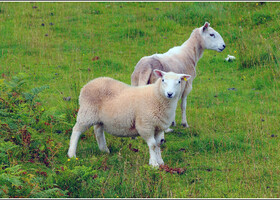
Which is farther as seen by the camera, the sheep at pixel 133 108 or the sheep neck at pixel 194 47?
the sheep neck at pixel 194 47

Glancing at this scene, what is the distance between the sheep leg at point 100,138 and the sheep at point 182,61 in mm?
A: 1117

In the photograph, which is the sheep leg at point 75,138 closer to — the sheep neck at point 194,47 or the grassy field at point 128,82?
the grassy field at point 128,82

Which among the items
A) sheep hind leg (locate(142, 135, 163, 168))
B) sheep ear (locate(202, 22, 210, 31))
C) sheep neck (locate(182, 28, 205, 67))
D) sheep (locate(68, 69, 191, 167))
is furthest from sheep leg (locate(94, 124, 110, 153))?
sheep ear (locate(202, 22, 210, 31))

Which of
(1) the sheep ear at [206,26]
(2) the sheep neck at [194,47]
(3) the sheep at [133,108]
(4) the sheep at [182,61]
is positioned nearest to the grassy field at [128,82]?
(3) the sheep at [133,108]

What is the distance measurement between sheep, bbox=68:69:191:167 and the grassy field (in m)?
0.32

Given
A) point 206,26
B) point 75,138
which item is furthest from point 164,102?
point 206,26

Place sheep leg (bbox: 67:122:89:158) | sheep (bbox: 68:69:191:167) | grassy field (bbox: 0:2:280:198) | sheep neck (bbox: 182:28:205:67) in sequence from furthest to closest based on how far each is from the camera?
sheep neck (bbox: 182:28:205:67) → sheep leg (bbox: 67:122:89:158) → sheep (bbox: 68:69:191:167) → grassy field (bbox: 0:2:280:198)

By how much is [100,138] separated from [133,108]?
31.2 inches

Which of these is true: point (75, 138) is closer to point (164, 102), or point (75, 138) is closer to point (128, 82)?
point (164, 102)

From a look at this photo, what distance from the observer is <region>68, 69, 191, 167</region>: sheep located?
605 centimetres

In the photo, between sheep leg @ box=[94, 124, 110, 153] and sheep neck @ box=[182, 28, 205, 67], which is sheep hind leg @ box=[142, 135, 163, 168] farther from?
sheep neck @ box=[182, 28, 205, 67]

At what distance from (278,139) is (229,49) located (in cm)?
512

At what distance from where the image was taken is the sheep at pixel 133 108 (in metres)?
6.05

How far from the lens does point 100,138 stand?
6.59 m
